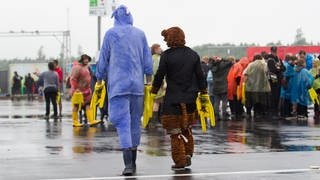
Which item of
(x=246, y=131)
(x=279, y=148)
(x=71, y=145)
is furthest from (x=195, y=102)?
(x=246, y=131)

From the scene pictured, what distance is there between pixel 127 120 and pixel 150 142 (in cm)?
364

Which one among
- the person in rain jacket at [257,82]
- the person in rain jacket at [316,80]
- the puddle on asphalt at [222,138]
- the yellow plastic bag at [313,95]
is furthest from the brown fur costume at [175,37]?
the person in rain jacket at [316,80]

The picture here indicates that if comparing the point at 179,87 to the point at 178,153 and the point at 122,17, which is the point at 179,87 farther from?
the point at 122,17

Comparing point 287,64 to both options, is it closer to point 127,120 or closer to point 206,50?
point 127,120

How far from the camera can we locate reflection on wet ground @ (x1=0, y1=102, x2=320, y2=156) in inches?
455

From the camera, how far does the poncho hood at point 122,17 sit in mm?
9383

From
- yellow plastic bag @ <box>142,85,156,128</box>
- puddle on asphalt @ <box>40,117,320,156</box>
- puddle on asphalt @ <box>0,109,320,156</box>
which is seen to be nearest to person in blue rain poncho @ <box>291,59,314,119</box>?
puddle on asphalt @ <box>0,109,320,156</box>

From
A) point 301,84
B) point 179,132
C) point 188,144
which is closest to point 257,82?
point 301,84

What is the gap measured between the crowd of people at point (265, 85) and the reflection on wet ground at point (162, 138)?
1537 mm

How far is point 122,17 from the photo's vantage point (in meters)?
9.39

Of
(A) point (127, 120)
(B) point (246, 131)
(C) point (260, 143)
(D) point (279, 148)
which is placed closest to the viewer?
(A) point (127, 120)

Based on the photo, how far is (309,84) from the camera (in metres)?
19.0

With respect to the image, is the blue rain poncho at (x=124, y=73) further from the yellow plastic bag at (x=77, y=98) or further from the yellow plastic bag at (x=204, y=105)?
the yellow plastic bag at (x=77, y=98)

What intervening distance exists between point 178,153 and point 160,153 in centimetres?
175
